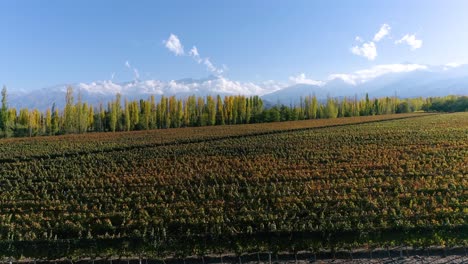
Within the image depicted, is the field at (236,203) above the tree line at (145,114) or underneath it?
underneath

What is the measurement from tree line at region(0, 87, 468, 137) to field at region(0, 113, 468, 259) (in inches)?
1851

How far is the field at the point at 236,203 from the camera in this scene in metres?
14.8

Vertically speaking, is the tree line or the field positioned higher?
the tree line

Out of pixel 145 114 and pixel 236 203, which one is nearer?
pixel 236 203

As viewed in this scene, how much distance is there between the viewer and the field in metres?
14.8

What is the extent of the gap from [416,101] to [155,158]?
125 meters

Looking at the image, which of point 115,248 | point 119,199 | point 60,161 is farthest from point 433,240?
point 60,161

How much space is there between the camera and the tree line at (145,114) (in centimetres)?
7438

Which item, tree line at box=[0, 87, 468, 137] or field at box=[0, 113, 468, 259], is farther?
tree line at box=[0, 87, 468, 137]

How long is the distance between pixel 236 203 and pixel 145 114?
6705 cm

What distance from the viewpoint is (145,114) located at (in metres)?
81.8

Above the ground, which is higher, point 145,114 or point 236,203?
point 145,114

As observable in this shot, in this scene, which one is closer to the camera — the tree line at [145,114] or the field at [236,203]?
the field at [236,203]

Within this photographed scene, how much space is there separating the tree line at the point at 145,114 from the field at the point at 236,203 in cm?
4703
